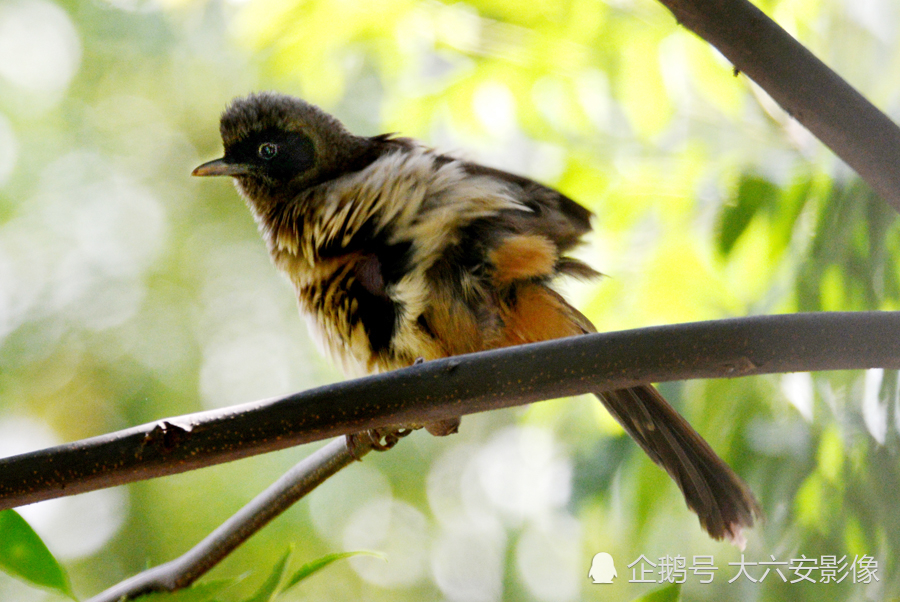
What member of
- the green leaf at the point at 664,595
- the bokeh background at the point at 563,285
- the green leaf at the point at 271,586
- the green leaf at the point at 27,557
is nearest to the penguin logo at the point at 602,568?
the bokeh background at the point at 563,285

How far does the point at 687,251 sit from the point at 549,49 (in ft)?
2.15

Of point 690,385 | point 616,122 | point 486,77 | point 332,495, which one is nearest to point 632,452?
point 690,385

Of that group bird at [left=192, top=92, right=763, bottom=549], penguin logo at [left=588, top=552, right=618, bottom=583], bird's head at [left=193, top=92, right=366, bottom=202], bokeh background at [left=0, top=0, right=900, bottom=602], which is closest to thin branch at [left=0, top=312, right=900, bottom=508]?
bird at [left=192, top=92, right=763, bottom=549]

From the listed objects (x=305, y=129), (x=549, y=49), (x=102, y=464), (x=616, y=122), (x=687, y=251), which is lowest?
(x=102, y=464)

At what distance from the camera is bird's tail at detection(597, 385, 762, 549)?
1504 millimetres

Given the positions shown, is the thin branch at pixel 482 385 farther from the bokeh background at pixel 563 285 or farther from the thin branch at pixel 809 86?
the bokeh background at pixel 563 285

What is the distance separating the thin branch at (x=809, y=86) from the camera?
3.48ft

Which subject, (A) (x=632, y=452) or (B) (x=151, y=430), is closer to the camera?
(B) (x=151, y=430)

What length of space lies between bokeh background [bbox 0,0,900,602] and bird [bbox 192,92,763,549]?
165mm

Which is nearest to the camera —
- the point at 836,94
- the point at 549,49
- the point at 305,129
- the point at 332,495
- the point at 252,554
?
the point at 836,94

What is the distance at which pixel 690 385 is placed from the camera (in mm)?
1826

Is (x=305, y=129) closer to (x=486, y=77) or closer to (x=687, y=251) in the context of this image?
(x=486, y=77)

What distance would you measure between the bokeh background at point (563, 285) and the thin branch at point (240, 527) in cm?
65

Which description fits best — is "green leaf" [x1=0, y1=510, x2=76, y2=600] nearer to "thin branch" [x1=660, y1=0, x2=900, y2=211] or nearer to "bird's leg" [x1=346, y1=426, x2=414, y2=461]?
"bird's leg" [x1=346, y1=426, x2=414, y2=461]
